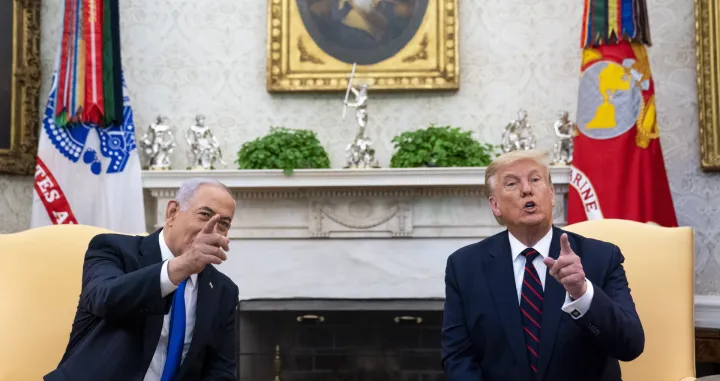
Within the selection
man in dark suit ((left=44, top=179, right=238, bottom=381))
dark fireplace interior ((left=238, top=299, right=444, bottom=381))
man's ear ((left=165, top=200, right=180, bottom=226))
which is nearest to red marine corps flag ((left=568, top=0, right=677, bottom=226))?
dark fireplace interior ((left=238, top=299, right=444, bottom=381))

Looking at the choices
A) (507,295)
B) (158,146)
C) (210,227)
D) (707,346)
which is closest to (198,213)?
(210,227)

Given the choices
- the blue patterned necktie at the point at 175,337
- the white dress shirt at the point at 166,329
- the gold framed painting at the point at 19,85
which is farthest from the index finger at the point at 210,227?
the gold framed painting at the point at 19,85

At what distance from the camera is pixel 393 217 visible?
15.4 ft

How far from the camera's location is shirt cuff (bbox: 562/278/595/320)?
2188mm

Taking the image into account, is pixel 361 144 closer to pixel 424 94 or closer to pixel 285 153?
pixel 285 153

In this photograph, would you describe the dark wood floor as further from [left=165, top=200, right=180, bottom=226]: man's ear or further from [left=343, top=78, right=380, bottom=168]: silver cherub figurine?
[left=165, top=200, right=180, bottom=226]: man's ear

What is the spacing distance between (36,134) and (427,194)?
8.52ft

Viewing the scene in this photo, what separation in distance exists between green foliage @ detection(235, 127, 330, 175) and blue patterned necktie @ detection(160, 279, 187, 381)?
6.83ft

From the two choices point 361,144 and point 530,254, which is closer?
point 530,254

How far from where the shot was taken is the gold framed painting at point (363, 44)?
16.5 feet

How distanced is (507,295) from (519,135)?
2358 mm

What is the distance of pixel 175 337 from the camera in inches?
98.7

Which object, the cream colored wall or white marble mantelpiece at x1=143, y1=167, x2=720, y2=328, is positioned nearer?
white marble mantelpiece at x1=143, y1=167, x2=720, y2=328

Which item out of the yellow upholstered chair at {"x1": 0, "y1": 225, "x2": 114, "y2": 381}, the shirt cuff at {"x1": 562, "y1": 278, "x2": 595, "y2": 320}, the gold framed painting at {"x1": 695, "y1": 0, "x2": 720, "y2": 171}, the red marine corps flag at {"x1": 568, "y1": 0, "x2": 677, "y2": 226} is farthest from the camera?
the gold framed painting at {"x1": 695, "y1": 0, "x2": 720, "y2": 171}
